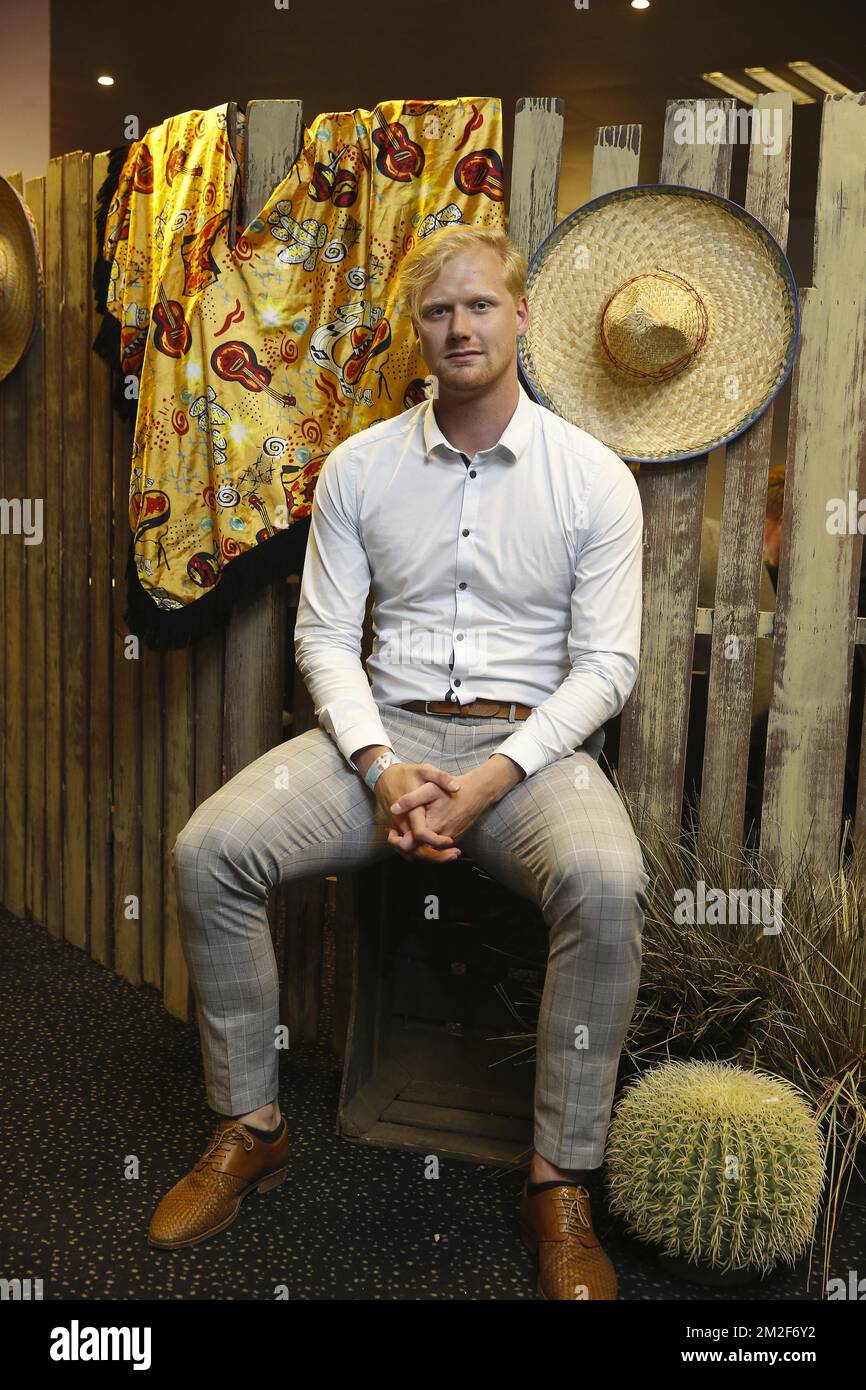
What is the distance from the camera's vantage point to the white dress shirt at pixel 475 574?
81.7 inches

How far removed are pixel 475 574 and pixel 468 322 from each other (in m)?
0.45

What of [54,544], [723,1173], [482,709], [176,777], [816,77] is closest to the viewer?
[723,1173]

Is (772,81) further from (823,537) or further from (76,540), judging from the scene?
(76,540)

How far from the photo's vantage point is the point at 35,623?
3170mm

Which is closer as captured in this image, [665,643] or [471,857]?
[471,857]

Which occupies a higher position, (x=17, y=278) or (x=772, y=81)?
(x=772, y=81)

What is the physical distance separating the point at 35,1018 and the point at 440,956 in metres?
1.01

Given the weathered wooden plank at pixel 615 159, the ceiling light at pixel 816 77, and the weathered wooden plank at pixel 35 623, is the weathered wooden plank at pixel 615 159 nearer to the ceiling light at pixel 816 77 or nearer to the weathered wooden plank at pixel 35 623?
the weathered wooden plank at pixel 35 623

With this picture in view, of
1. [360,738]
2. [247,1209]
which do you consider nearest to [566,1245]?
[247,1209]

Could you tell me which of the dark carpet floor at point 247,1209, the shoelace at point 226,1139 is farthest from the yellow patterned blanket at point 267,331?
the shoelace at point 226,1139

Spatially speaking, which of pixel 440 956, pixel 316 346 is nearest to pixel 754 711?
pixel 440 956

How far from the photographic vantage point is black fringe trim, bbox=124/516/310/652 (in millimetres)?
2449

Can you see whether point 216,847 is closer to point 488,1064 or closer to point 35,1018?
point 488,1064

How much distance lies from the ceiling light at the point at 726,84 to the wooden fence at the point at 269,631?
2.47 m
